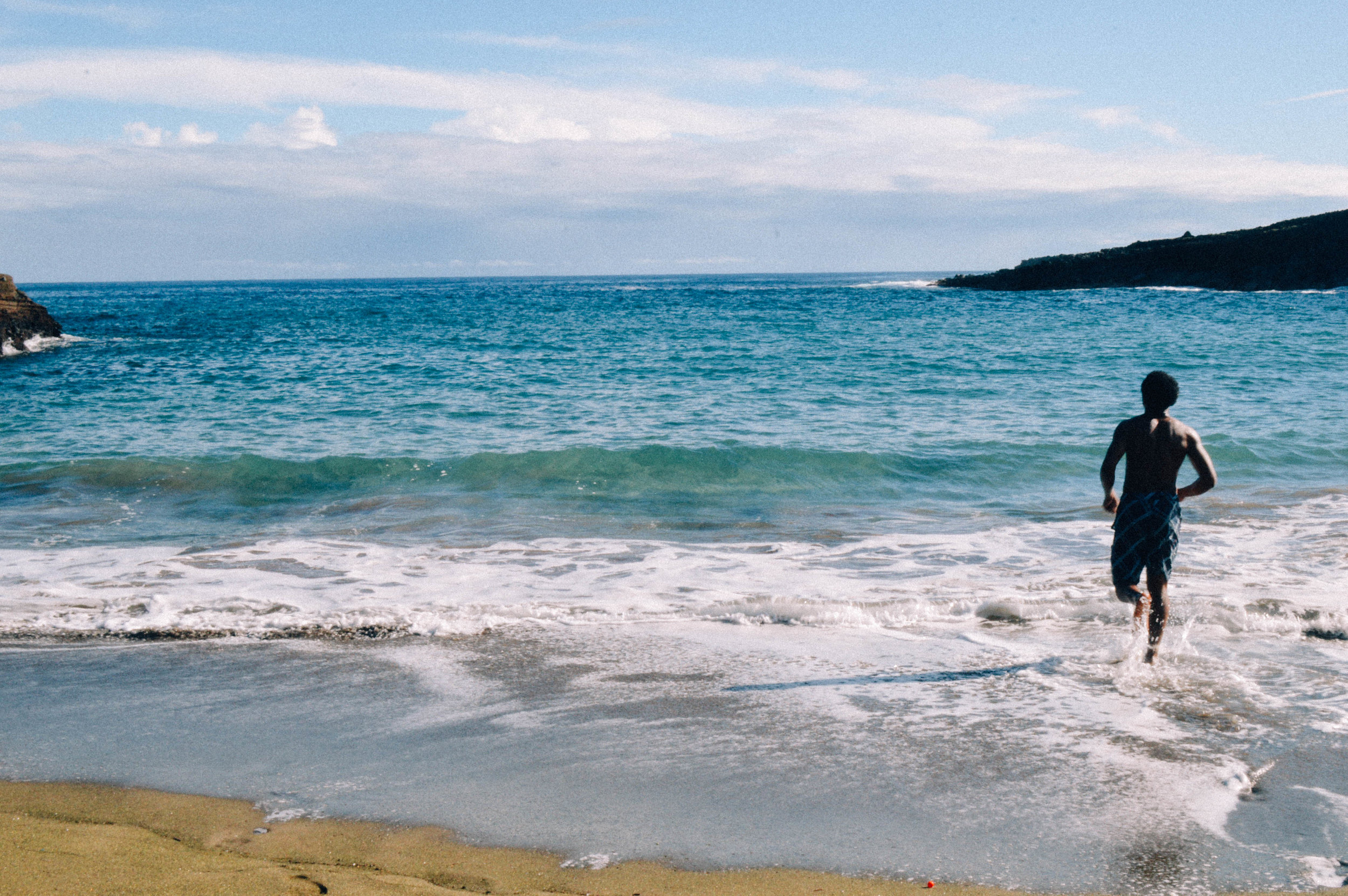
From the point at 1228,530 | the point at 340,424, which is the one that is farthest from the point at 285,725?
the point at 340,424

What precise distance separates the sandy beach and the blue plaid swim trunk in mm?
2738

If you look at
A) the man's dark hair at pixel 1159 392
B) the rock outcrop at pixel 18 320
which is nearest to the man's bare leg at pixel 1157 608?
the man's dark hair at pixel 1159 392

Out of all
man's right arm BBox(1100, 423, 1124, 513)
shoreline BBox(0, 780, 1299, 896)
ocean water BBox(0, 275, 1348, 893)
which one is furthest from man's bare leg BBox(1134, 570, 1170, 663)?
shoreline BBox(0, 780, 1299, 896)

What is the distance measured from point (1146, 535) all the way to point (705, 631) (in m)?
2.51

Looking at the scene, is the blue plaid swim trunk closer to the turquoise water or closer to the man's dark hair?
the man's dark hair

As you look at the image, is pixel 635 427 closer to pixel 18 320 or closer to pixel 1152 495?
pixel 1152 495

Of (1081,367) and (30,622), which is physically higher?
(1081,367)

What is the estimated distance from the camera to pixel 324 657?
5.13 m

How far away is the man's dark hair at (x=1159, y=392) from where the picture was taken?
502cm

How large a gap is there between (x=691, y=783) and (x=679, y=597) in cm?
278

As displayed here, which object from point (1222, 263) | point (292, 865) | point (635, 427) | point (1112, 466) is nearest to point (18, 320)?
point (635, 427)

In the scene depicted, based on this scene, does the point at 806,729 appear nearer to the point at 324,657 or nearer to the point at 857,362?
the point at 324,657

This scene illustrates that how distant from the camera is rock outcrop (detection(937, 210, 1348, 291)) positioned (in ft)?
168

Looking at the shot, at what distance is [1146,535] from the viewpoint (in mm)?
5066
